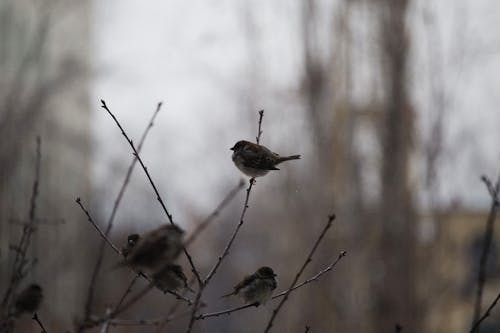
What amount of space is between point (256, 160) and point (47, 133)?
9.98 metres

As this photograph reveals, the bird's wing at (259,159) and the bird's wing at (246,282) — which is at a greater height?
the bird's wing at (259,159)

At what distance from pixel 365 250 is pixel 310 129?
1.91 meters

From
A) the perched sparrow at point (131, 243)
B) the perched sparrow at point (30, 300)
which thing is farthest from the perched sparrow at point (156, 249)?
the perched sparrow at point (30, 300)

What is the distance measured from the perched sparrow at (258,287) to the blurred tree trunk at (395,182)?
6.36 meters

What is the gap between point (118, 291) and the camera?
57.9 feet

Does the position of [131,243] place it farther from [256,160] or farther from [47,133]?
[47,133]

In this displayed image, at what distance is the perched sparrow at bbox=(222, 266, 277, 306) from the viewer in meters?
3.04

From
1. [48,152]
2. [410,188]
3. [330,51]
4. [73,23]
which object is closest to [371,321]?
[410,188]

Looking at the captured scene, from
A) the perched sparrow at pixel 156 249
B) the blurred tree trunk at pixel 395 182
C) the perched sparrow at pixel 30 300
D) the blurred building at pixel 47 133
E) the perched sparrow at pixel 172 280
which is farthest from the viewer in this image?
the blurred tree trunk at pixel 395 182

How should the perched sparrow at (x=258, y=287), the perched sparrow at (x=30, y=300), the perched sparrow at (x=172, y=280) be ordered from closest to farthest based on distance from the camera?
the perched sparrow at (x=172, y=280), the perched sparrow at (x=30, y=300), the perched sparrow at (x=258, y=287)

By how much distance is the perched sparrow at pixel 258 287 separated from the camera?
304cm

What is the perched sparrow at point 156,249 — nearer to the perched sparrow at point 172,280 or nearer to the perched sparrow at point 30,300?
the perched sparrow at point 172,280

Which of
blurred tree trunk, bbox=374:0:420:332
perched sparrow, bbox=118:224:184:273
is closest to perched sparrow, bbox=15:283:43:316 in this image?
perched sparrow, bbox=118:224:184:273

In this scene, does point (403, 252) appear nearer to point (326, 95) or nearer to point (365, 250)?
point (365, 250)
